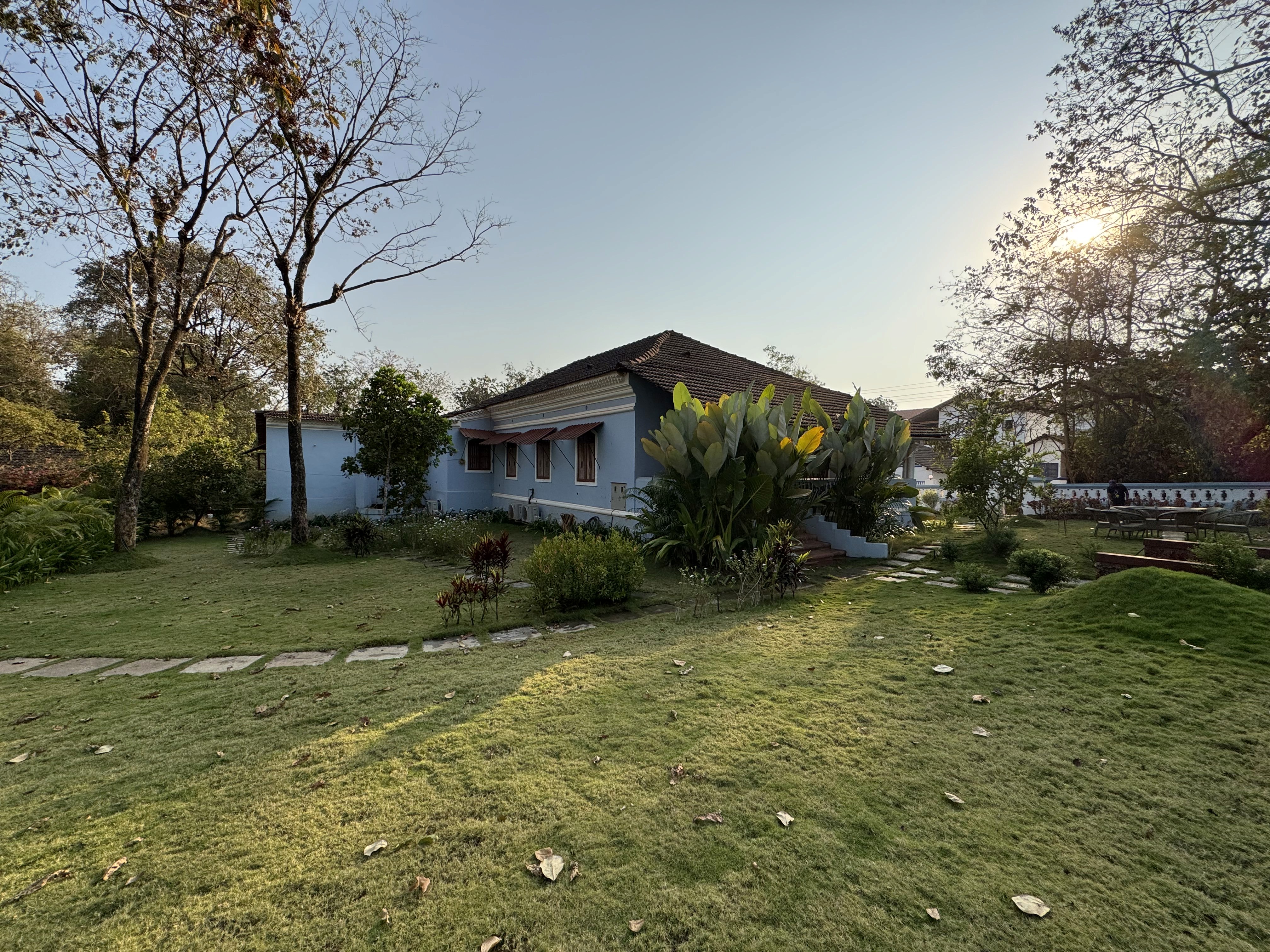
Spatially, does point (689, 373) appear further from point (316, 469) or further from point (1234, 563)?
point (316, 469)

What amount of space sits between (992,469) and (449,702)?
11.0 metres

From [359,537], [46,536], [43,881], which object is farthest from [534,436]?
[43,881]

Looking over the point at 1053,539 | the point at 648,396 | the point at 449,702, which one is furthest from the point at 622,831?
the point at 1053,539

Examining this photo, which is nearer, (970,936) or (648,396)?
(970,936)

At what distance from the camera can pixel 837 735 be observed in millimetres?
3166

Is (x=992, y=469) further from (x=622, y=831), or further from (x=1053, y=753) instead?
(x=622, y=831)

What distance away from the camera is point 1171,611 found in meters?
4.83

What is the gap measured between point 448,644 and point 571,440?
9162 mm

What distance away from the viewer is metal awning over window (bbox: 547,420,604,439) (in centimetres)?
1272

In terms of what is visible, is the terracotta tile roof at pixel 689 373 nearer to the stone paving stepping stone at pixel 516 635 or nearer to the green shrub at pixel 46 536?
the stone paving stepping stone at pixel 516 635

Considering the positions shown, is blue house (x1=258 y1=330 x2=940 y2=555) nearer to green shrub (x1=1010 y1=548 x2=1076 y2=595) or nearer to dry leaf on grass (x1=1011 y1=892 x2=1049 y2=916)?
green shrub (x1=1010 y1=548 x2=1076 y2=595)

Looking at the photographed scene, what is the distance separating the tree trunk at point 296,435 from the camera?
11953mm

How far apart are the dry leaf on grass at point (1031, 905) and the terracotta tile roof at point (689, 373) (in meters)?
9.51

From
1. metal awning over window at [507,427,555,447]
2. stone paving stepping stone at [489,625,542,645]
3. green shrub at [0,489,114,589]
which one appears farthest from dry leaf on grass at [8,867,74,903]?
metal awning over window at [507,427,555,447]
